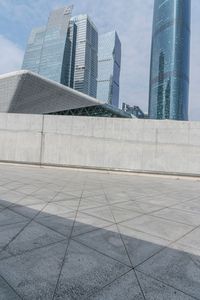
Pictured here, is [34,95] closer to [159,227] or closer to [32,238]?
[159,227]

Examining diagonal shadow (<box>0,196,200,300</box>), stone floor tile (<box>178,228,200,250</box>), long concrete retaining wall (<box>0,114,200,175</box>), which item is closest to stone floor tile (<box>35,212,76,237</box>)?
diagonal shadow (<box>0,196,200,300</box>)

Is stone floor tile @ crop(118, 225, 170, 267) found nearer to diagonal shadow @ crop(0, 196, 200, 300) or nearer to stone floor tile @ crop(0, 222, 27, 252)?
diagonal shadow @ crop(0, 196, 200, 300)

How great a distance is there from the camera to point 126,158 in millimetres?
15938

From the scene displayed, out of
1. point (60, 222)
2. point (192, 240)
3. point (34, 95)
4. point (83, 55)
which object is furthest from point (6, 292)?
point (83, 55)

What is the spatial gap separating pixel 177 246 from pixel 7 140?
1611 centimetres

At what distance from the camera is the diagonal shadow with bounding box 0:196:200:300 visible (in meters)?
2.46

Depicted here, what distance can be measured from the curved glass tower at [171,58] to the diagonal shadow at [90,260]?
426ft

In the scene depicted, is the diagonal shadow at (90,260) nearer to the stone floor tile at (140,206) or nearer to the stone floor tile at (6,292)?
the stone floor tile at (6,292)

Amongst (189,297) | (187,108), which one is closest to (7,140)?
(189,297)

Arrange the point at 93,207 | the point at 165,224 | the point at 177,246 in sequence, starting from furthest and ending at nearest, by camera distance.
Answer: the point at 93,207, the point at 165,224, the point at 177,246

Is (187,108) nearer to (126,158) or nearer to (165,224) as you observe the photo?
(126,158)

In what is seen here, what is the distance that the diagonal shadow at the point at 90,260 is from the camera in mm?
2457

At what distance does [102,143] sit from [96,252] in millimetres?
13026

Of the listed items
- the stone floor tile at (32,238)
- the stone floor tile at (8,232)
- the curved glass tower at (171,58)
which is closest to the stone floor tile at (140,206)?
the stone floor tile at (32,238)
